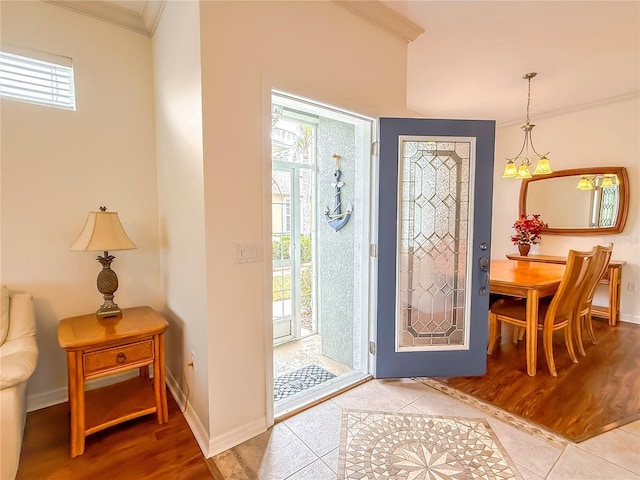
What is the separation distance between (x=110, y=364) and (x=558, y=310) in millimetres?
3268

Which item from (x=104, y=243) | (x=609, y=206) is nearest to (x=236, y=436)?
(x=104, y=243)

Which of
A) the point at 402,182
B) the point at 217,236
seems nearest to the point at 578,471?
the point at 402,182

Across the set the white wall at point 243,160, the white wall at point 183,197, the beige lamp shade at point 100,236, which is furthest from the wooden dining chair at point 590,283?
the beige lamp shade at point 100,236

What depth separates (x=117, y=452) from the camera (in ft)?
5.46

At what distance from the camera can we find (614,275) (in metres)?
3.61

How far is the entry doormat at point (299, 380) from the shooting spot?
243 cm

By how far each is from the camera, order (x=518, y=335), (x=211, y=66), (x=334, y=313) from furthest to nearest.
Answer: (x=518, y=335) → (x=334, y=313) → (x=211, y=66)

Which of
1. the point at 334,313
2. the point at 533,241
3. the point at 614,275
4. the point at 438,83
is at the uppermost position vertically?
the point at 438,83

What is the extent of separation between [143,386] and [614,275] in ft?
16.3

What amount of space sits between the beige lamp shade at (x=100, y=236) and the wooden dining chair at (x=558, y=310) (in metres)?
3.06

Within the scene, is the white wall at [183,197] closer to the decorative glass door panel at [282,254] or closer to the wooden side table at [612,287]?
the decorative glass door panel at [282,254]

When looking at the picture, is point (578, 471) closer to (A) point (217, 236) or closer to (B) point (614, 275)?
(A) point (217, 236)

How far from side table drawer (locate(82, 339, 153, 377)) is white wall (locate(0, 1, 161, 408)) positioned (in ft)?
2.12

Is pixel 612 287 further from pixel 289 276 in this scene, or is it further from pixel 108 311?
pixel 108 311
